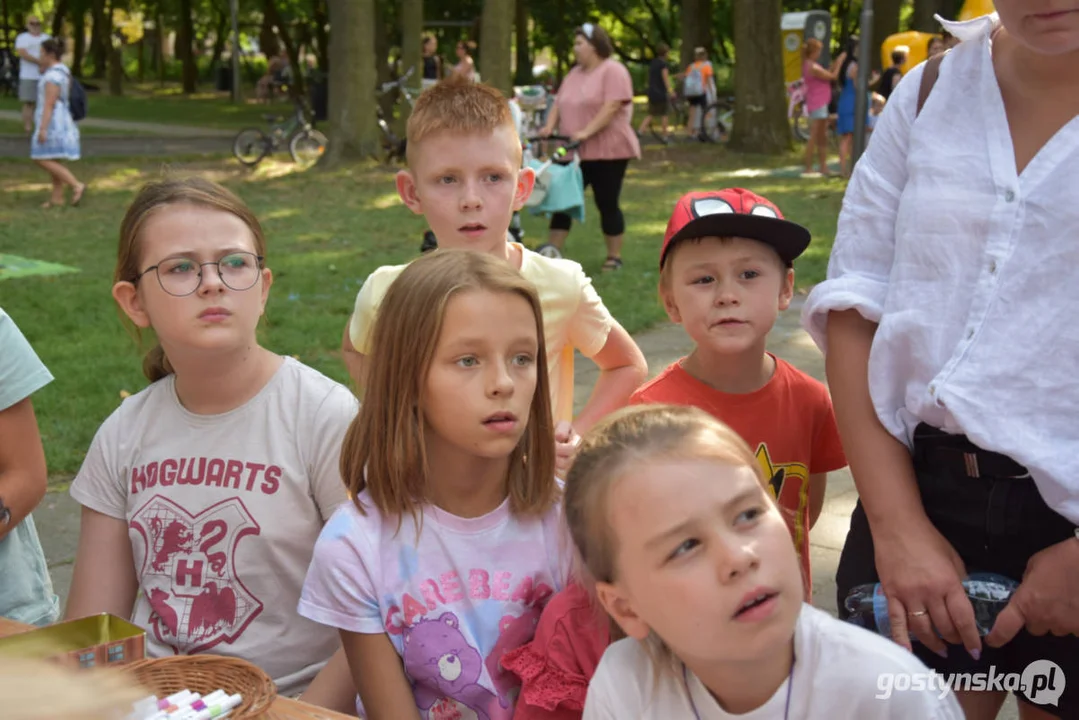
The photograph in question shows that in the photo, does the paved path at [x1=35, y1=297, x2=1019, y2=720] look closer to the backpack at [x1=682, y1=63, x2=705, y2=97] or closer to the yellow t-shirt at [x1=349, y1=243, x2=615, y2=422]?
the yellow t-shirt at [x1=349, y1=243, x2=615, y2=422]

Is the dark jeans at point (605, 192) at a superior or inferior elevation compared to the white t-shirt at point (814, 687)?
inferior

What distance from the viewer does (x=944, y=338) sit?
74.5 inches

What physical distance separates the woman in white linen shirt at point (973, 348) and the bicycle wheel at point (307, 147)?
15.9m

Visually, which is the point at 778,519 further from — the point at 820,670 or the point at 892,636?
the point at 892,636

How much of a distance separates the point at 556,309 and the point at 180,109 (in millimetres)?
32333

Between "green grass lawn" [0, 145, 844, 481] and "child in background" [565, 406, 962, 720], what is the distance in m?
1.54

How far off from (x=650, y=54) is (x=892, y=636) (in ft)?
155

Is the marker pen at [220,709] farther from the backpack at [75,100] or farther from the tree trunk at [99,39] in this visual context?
the tree trunk at [99,39]

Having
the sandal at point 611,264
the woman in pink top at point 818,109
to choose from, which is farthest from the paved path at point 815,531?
the woman in pink top at point 818,109

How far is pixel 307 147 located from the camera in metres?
17.3

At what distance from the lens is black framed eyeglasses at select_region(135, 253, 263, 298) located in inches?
96.4

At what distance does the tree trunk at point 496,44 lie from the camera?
15.2 m

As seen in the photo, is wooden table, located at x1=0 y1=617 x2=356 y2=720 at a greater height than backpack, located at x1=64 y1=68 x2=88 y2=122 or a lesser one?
lesser

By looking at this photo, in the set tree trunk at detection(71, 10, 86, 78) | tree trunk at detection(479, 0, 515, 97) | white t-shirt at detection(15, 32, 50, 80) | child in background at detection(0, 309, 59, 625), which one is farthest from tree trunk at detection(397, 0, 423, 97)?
tree trunk at detection(71, 10, 86, 78)
